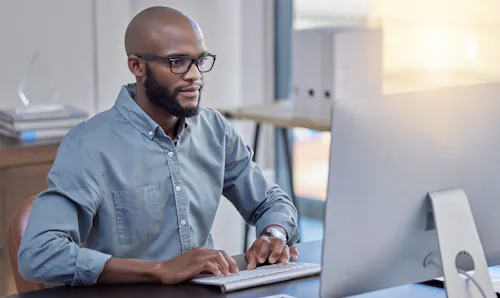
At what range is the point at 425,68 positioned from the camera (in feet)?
13.5

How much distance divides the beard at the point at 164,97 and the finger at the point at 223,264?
346mm

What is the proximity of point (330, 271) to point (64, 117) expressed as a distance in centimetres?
222

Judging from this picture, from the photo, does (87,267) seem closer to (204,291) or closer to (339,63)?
(204,291)

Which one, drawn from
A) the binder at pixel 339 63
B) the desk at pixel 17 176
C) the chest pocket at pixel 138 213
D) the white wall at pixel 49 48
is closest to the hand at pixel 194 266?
the chest pocket at pixel 138 213

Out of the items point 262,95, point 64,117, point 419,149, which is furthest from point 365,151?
point 262,95

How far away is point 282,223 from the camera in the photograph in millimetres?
2004

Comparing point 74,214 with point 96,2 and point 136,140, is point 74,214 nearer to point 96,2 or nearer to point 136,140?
point 136,140

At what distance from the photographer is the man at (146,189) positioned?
168cm

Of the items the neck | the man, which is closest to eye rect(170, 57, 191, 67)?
the man

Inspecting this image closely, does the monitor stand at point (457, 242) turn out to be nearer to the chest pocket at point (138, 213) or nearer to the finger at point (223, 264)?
the finger at point (223, 264)

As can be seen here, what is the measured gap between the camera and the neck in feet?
6.27

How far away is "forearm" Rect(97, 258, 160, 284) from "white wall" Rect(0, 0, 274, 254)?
2.03m

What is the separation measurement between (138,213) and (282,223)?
0.35 m

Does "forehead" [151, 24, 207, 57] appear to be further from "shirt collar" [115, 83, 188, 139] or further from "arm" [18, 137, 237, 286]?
"arm" [18, 137, 237, 286]
